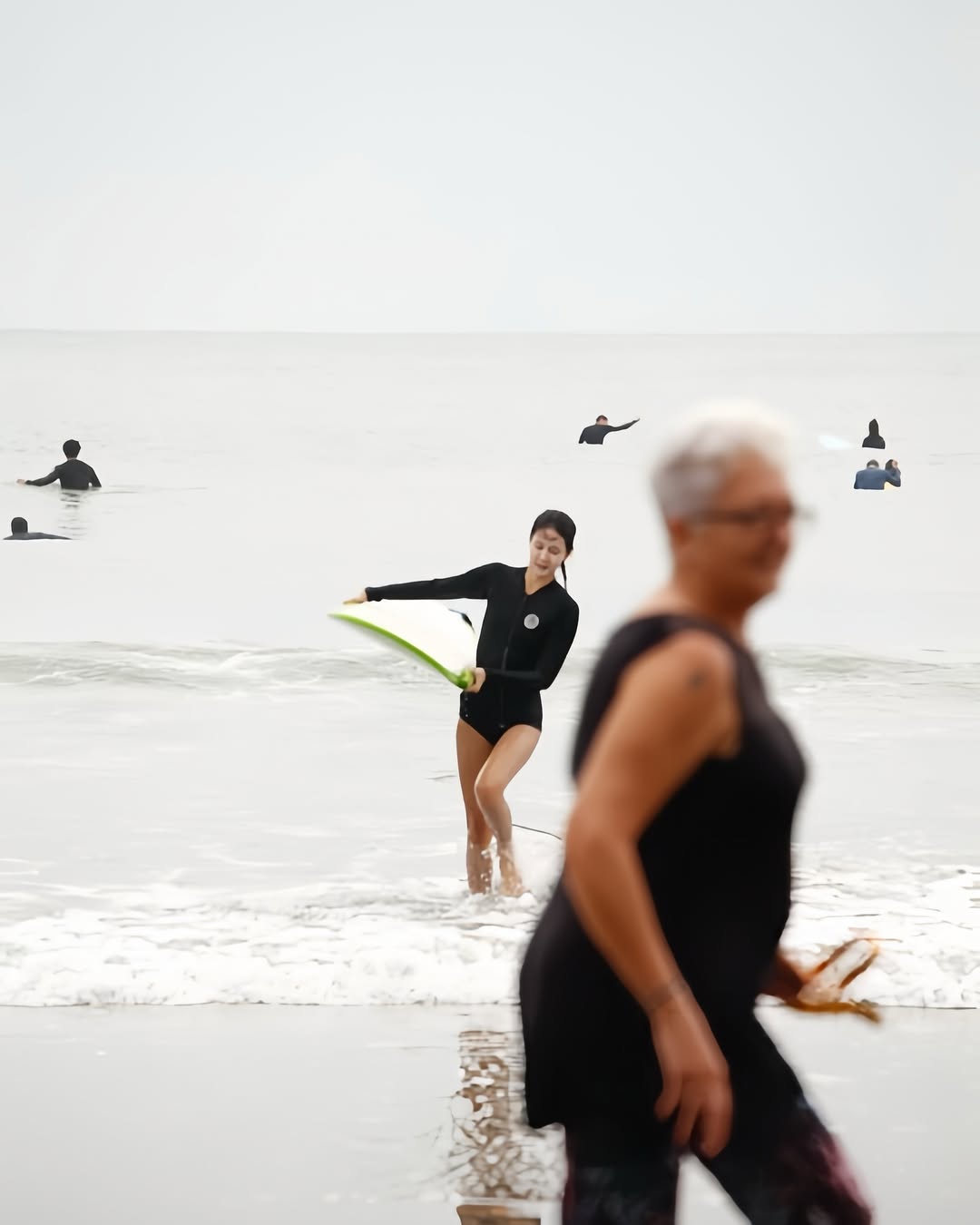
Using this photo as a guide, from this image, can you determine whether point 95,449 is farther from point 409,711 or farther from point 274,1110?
point 274,1110

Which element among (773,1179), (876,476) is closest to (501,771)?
(773,1179)

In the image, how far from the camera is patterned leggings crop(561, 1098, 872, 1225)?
82.6 inches

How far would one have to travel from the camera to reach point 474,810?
6898mm

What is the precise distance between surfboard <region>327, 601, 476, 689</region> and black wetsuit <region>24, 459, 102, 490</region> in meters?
30.5

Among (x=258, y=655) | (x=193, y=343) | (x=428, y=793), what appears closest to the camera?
(x=428, y=793)

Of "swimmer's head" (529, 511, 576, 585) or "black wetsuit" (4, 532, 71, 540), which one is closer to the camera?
"swimmer's head" (529, 511, 576, 585)

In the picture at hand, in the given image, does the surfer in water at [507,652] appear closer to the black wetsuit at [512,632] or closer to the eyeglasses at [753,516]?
the black wetsuit at [512,632]

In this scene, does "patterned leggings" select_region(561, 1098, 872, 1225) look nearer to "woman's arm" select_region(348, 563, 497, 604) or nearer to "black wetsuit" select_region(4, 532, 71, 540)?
"woman's arm" select_region(348, 563, 497, 604)

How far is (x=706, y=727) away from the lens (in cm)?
191

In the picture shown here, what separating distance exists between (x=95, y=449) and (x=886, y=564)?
1143 inches

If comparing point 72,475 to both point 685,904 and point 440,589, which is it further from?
point 685,904

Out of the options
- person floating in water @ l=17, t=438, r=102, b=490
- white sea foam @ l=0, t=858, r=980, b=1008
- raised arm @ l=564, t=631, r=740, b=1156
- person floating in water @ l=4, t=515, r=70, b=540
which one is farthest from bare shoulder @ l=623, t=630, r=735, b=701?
person floating in water @ l=17, t=438, r=102, b=490

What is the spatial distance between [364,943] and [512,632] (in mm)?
1233

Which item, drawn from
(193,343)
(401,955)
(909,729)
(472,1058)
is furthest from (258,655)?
(193,343)
